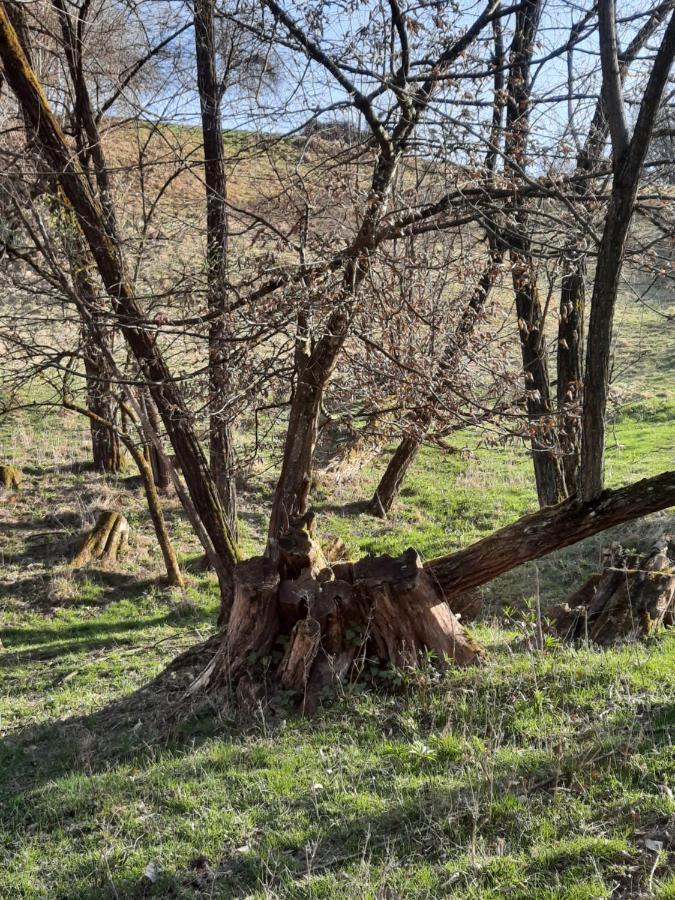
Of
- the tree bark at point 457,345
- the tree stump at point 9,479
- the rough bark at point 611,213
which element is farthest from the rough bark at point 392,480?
the rough bark at point 611,213

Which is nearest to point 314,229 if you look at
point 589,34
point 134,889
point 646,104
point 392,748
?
point 589,34

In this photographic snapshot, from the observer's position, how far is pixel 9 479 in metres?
13.8

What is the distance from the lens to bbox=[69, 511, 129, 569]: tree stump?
38.3ft

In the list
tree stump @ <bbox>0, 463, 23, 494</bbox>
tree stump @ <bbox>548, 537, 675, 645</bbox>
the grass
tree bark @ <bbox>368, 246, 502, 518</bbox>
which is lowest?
the grass

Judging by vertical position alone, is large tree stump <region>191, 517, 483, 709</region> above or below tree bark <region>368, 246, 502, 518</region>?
below

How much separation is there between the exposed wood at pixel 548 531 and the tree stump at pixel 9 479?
10203mm

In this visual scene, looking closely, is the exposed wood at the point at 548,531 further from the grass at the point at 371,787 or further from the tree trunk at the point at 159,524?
the tree trunk at the point at 159,524

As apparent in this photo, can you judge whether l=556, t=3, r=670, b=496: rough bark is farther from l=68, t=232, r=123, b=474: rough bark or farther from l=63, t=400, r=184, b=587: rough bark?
l=63, t=400, r=184, b=587: rough bark

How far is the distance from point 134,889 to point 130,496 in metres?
10.9

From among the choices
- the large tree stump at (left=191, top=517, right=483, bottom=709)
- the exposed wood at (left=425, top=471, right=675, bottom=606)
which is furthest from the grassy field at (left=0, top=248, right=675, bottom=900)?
the exposed wood at (left=425, top=471, right=675, bottom=606)

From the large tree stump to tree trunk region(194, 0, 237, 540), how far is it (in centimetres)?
206

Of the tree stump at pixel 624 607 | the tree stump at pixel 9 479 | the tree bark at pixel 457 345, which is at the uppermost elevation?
the tree bark at pixel 457 345

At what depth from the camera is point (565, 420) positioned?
8203 millimetres

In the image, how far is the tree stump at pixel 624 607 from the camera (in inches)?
232
